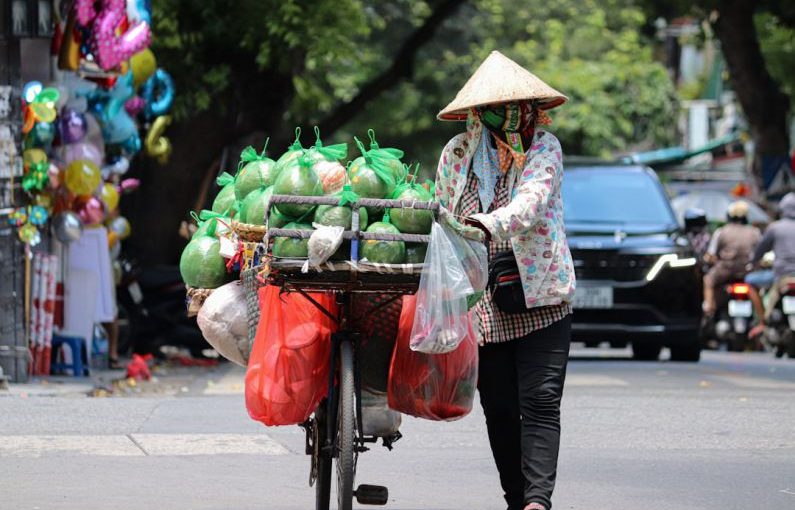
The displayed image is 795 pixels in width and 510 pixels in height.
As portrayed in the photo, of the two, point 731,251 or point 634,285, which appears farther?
point 731,251

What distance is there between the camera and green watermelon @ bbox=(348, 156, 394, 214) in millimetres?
6094

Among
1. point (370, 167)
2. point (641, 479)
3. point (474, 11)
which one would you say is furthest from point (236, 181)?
point (474, 11)

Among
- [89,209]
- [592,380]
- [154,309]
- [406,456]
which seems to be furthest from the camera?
[154,309]

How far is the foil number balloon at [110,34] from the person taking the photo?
1320 cm

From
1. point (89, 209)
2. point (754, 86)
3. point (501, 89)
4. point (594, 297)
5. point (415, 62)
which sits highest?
point (415, 62)

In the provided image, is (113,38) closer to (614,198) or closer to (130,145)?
(130,145)

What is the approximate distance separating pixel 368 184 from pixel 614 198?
10.1m

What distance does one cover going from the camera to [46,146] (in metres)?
13.2

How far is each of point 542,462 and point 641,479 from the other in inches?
75.4

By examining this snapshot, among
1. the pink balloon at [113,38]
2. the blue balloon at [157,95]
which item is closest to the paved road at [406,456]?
the pink balloon at [113,38]

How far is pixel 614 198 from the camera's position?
52.3 ft

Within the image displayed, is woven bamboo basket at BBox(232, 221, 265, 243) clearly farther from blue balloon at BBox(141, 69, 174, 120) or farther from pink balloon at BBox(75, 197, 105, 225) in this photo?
blue balloon at BBox(141, 69, 174, 120)

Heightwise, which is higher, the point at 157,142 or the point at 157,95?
the point at 157,95

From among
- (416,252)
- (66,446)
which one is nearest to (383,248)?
(416,252)
